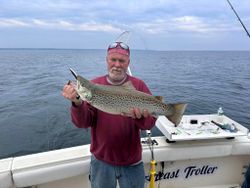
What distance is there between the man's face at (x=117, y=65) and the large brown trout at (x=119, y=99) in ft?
0.57

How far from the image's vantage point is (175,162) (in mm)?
4410

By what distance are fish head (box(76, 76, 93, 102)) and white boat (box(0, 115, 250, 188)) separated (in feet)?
4.16

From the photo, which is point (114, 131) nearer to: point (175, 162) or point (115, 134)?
point (115, 134)

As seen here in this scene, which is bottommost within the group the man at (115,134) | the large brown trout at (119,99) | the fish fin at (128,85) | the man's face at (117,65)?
the man at (115,134)

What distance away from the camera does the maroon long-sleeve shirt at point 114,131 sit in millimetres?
2904

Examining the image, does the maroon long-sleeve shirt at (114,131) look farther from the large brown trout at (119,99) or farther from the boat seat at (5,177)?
the boat seat at (5,177)

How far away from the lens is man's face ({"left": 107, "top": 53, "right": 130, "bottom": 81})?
2.93 m

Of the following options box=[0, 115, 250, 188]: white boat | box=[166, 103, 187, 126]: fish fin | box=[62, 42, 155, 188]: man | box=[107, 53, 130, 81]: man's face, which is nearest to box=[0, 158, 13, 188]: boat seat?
box=[0, 115, 250, 188]: white boat

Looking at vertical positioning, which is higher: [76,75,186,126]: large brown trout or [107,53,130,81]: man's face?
[107,53,130,81]: man's face

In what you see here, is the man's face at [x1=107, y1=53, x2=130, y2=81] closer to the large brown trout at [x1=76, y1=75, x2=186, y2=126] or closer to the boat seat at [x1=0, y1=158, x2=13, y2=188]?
the large brown trout at [x1=76, y1=75, x2=186, y2=126]

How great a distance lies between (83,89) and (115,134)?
615mm

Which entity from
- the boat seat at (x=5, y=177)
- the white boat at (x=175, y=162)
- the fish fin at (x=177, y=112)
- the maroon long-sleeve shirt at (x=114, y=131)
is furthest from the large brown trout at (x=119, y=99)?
the boat seat at (x=5, y=177)

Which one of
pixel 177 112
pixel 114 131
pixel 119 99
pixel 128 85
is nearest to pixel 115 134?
pixel 114 131

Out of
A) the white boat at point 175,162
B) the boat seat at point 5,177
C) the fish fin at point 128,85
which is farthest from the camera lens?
the white boat at point 175,162
